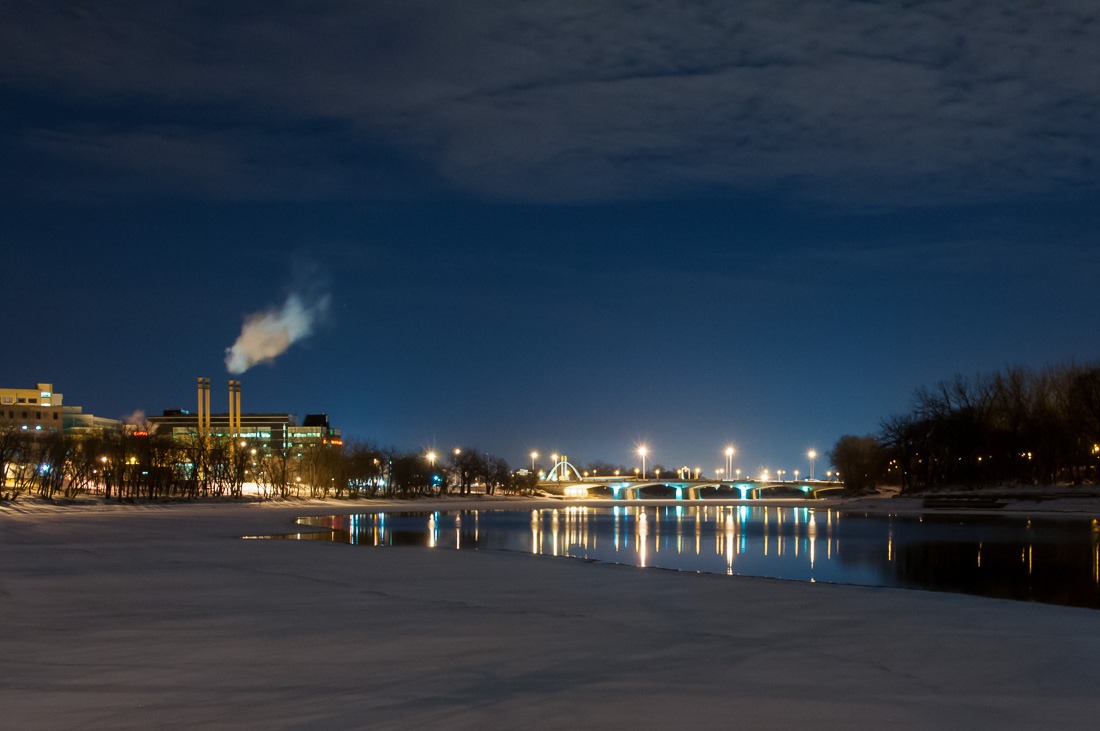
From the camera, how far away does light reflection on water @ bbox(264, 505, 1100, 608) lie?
27.8m

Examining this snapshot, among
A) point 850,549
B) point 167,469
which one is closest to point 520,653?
point 850,549

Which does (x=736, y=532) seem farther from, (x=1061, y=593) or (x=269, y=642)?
(x=269, y=642)

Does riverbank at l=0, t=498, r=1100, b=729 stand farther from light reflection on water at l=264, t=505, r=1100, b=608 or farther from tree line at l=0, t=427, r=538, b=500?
tree line at l=0, t=427, r=538, b=500

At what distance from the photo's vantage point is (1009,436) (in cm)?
10750

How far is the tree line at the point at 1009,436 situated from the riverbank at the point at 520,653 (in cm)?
9111

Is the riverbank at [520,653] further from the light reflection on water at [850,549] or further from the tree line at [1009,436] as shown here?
the tree line at [1009,436]

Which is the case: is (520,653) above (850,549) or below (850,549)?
above

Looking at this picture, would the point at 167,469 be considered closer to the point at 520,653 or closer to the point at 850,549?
the point at 850,549

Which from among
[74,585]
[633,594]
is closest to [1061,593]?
[633,594]

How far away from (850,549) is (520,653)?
31037mm

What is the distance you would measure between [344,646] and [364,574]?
12.1 metres

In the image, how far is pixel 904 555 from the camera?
38312mm

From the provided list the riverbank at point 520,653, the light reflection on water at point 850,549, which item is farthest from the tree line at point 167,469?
the riverbank at point 520,653

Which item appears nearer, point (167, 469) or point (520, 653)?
point (520, 653)
